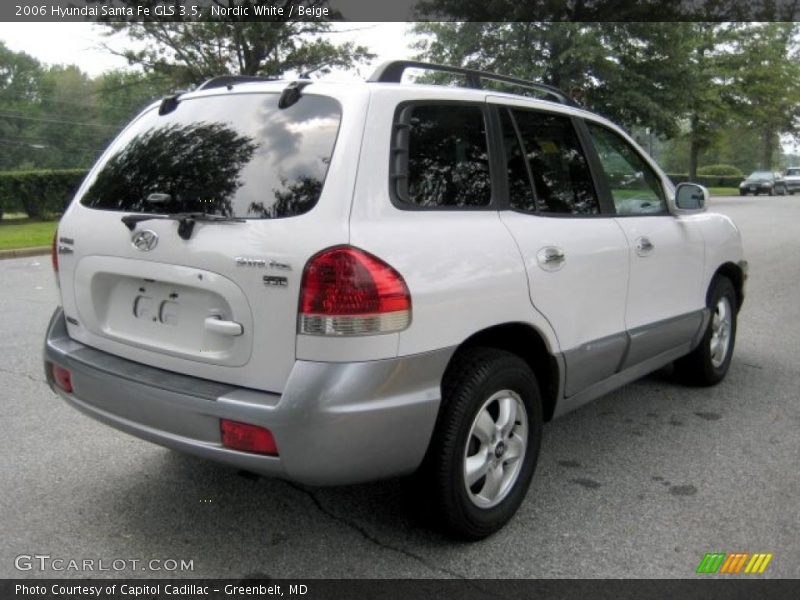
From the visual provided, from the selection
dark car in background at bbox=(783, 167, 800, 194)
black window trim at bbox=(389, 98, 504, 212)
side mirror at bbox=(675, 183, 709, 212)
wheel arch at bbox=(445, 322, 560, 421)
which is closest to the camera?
black window trim at bbox=(389, 98, 504, 212)

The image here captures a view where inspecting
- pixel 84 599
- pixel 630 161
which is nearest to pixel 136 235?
pixel 84 599

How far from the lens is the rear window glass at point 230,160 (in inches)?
103

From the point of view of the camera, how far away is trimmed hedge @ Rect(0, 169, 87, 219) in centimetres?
2023

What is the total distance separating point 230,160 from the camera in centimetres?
277

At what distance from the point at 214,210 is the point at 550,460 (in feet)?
7.12

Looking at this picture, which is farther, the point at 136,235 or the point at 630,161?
the point at 630,161

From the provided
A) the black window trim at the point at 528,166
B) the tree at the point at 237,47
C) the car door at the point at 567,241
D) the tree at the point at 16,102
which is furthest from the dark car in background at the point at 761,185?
Result: the tree at the point at 16,102

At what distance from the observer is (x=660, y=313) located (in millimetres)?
4082

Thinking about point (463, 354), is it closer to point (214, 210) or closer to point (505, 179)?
point (505, 179)

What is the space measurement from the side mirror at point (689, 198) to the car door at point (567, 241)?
0.93 m

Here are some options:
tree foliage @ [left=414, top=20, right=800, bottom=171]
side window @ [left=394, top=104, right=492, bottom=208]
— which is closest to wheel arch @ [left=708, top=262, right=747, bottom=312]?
side window @ [left=394, top=104, right=492, bottom=208]

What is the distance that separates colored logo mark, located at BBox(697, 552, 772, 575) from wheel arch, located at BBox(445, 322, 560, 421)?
34.6 inches

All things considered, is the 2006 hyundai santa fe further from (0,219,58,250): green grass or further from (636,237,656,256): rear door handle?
(0,219,58,250): green grass

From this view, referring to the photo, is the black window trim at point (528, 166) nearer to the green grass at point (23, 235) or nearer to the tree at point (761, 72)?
the green grass at point (23, 235)
